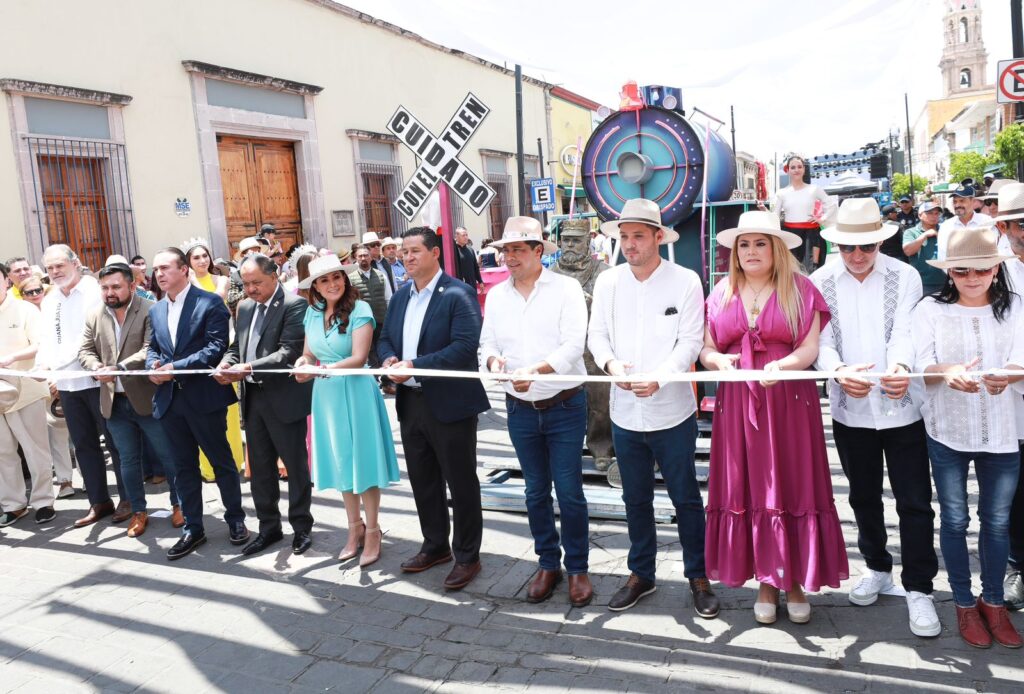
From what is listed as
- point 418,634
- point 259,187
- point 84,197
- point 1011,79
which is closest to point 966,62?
point 1011,79

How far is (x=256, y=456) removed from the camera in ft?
18.6

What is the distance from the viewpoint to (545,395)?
4461 mm

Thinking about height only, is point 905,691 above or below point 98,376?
below

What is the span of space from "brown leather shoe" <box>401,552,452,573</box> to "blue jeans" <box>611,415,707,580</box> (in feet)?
4.36

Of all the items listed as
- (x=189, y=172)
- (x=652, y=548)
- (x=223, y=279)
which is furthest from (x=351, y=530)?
(x=189, y=172)

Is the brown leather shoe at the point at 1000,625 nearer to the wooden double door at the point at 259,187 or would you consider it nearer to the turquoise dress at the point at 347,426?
the turquoise dress at the point at 347,426

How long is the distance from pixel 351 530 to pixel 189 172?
9774mm

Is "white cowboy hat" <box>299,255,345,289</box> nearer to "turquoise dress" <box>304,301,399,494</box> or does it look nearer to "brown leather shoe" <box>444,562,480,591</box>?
"turquoise dress" <box>304,301,399,494</box>

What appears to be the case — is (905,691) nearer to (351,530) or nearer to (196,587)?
(351,530)

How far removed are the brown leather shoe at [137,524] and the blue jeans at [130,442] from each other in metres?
0.04

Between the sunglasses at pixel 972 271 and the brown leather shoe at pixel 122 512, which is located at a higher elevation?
the sunglasses at pixel 972 271

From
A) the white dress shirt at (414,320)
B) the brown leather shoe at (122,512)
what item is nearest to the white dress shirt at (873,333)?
the white dress shirt at (414,320)

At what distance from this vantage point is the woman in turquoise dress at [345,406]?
17.3 feet

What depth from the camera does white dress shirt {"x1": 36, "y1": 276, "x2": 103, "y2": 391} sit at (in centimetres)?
637
